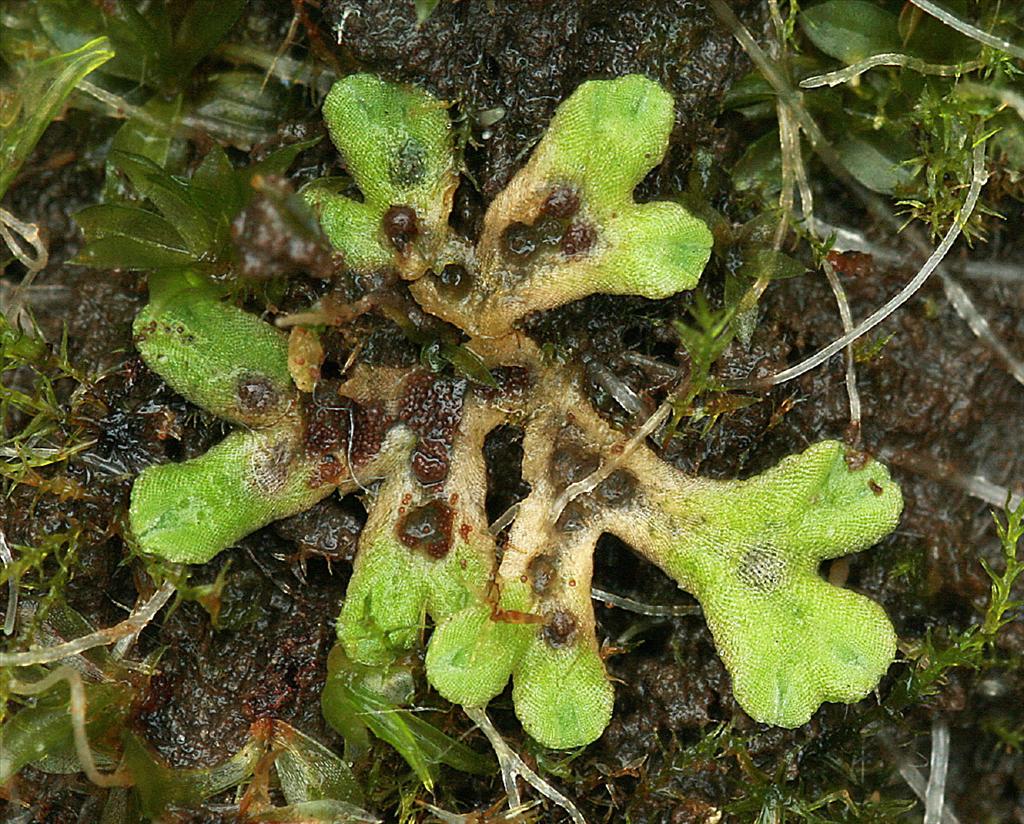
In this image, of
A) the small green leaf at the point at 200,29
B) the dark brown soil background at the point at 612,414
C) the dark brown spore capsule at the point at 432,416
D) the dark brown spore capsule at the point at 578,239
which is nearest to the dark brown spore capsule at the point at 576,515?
the dark brown soil background at the point at 612,414

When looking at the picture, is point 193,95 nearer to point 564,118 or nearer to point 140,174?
point 140,174

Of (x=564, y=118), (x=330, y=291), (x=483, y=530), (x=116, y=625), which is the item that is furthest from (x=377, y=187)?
(x=116, y=625)

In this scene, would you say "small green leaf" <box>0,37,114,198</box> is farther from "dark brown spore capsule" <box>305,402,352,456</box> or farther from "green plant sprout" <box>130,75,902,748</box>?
"dark brown spore capsule" <box>305,402,352,456</box>

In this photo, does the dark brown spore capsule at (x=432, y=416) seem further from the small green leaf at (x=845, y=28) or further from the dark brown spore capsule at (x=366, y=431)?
the small green leaf at (x=845, y=28)

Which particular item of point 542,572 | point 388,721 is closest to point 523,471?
point 542,572

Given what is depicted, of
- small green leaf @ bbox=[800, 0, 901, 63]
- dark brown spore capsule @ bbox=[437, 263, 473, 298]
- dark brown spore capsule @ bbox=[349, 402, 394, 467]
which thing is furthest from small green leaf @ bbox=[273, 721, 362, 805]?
small green leaf @ bbox=[800, 0, 901, 63]
